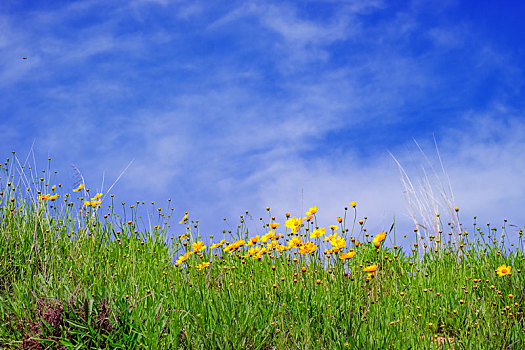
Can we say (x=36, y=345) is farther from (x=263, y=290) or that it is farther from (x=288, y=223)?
(x=288, y=223)

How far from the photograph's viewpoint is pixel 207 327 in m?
3.40

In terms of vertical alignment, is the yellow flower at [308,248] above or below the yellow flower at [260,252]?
below

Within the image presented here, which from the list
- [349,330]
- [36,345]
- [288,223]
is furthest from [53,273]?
[349,330]

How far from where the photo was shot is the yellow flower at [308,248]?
4.21 m

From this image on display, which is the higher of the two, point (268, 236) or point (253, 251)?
point (268, 236)

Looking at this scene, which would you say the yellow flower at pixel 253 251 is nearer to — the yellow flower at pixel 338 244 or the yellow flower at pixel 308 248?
the yellow flower at pixel 308 248

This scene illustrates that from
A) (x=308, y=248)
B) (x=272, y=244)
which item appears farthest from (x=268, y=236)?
(x=308, y=248)

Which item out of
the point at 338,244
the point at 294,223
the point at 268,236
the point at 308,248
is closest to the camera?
the point at 338,244

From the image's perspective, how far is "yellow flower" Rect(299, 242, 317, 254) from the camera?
166 inches

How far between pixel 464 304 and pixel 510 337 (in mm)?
568

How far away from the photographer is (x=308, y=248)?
4242mm

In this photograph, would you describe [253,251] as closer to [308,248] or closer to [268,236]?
[268,236]

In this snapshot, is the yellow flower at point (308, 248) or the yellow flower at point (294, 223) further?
the yellow flower at point (294, 223)

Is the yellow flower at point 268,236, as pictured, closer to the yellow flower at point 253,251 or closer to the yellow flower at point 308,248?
the yellow flower at point 253,251
